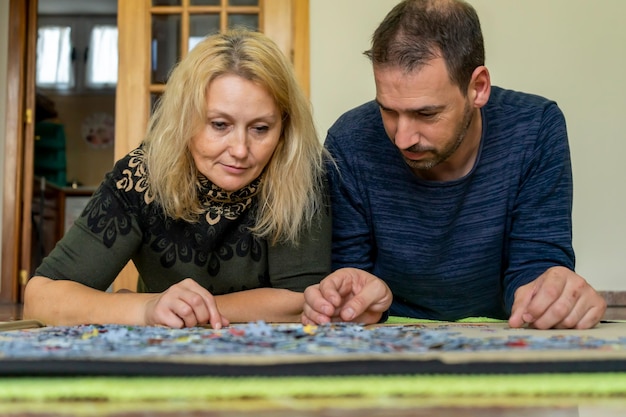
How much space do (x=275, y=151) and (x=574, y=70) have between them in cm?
245

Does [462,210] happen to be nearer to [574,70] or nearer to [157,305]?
[157,305]

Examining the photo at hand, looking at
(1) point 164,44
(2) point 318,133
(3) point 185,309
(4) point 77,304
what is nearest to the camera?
(3) point 185,309

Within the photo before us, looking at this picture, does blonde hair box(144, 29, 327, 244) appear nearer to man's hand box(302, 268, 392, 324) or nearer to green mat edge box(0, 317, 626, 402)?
man's hand box(302, 268, 392, 324)

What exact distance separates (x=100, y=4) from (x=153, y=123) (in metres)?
7.11

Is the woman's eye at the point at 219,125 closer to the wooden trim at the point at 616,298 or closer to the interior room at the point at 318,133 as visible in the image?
the interior room at the point at 318,133

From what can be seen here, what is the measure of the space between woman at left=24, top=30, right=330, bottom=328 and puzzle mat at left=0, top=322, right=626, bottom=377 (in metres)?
0.53

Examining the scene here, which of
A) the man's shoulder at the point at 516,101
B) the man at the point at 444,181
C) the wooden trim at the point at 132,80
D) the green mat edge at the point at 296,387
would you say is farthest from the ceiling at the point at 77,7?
the green mat edge at the point at 296,387

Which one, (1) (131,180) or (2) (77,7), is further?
(2) (77,7)

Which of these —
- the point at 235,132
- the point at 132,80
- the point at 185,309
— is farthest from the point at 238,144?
the point at 132,80

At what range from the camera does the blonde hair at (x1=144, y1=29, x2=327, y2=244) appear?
1.40 meters

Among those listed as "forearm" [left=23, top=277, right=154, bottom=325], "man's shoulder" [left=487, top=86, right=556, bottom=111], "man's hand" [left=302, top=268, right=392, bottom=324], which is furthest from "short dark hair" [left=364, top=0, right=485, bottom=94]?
"forearm" [left=23, top=277, right=154, bottom=325]

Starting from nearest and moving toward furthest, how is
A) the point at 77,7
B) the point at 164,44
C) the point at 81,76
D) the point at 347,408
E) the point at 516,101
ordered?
the point at 347,408 → the point at 516,101 → the point at 164,44 → the point at 77,7 → the point at 81,76

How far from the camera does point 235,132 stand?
1357 mm

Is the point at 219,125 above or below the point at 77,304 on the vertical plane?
above
